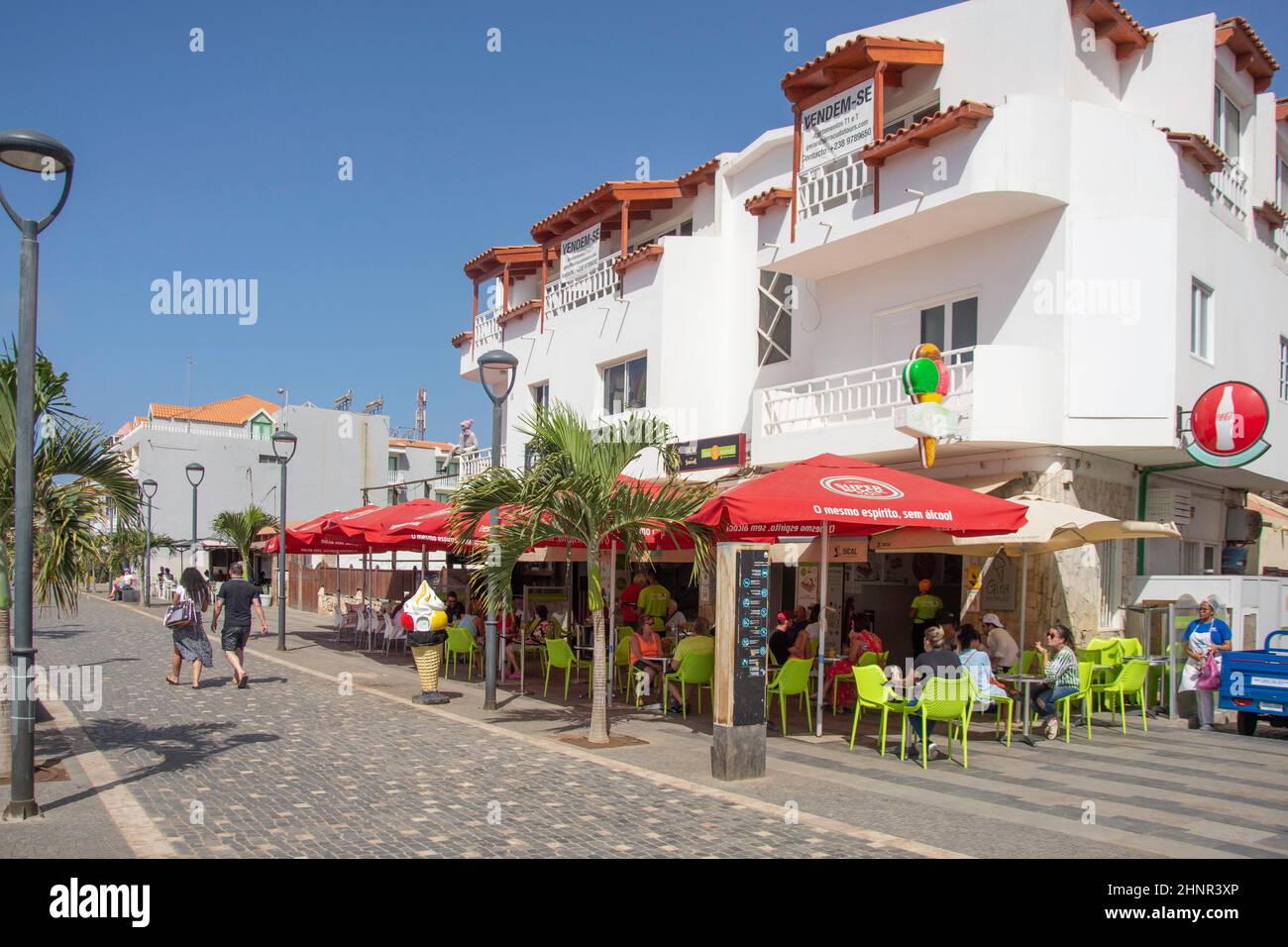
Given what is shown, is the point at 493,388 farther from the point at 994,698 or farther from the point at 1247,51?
the point at 1247,51

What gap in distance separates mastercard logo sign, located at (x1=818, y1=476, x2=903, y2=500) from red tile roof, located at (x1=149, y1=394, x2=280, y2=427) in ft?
177

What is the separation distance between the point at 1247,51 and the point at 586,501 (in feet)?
47.1

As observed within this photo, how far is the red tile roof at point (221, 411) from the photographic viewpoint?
60188 millimetres

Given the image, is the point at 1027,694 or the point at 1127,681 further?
the point at 1127,681

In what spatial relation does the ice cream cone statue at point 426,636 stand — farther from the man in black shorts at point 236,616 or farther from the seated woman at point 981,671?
the seated woman at point 981,671

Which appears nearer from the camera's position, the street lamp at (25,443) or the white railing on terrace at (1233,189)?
the street lamp at (25,443)

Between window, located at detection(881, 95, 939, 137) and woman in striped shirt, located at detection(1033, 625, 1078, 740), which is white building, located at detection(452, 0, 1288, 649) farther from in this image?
woman in striped shirt, located at detection(1033, 625, 1078, 740)

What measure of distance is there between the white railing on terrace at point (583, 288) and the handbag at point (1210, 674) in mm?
13922

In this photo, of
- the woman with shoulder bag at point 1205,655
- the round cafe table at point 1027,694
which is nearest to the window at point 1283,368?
the woman with shoulder bag at point 1205,655

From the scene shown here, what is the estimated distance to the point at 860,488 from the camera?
1008cm

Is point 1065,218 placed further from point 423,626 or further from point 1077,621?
point 423,626

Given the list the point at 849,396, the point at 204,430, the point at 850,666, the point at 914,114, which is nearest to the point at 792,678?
the point at 850,666

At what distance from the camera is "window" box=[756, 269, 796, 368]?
19234mm
